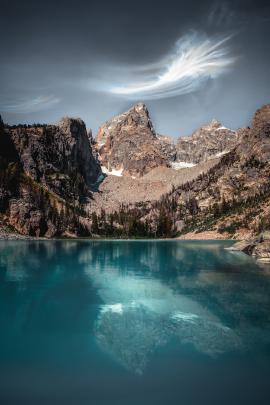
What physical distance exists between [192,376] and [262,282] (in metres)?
25.6

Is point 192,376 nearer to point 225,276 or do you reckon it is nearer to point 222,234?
point 225,276

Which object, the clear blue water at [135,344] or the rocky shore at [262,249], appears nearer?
the clear blue water at [135,344]

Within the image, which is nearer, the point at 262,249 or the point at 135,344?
the point at 135,344

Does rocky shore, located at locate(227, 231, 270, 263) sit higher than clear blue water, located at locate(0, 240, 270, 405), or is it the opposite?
rocky shore, located at locate(227, 231, 270, 263)

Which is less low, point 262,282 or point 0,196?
point 0,196

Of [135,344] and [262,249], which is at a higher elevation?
[262,249]

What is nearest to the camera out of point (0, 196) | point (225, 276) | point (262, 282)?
point (262, 282)

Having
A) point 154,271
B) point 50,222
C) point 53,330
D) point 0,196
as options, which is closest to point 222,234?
point 50,222

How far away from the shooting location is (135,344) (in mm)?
19125

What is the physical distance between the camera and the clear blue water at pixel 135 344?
45.2 ft

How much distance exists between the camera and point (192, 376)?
15.1 metres

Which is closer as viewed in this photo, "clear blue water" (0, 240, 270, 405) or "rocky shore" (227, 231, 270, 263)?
"clear blue water" (0, 240, 270, 405)

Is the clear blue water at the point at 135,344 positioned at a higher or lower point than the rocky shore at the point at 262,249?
lower

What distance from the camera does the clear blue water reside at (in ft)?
45.2
